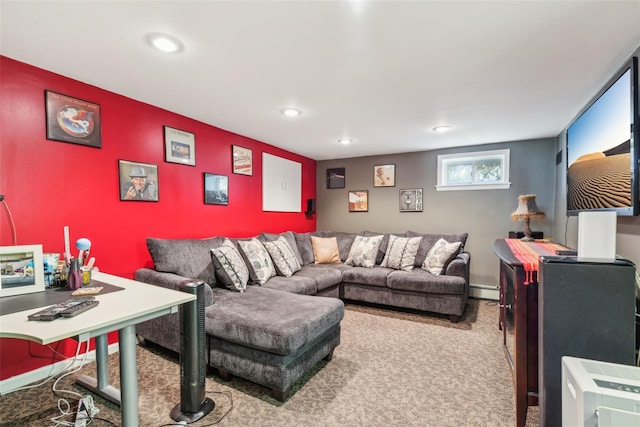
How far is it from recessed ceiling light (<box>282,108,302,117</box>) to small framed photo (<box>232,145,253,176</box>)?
3.43 feet

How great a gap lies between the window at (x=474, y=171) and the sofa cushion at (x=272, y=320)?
2957 mm

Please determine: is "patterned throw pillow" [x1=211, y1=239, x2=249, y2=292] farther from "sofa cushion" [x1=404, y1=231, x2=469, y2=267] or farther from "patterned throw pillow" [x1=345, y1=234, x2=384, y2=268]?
"sofa cushion" [x1=404, y1=231, x2=469, y2=267]

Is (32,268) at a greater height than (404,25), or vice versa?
(404,25)

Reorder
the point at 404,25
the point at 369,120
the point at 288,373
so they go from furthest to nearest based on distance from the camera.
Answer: the point at 369,120 < the point at 288,373 < the point at 404,25

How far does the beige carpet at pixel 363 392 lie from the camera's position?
1.71m

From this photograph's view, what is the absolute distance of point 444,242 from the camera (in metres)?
3.73

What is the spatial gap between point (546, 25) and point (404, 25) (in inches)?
29.6

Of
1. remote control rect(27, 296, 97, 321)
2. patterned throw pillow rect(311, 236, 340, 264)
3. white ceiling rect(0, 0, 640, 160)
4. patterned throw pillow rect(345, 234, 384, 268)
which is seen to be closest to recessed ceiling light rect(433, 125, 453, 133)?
white ceiling rect(0, 0, 640, 160)

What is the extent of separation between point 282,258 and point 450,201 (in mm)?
2654

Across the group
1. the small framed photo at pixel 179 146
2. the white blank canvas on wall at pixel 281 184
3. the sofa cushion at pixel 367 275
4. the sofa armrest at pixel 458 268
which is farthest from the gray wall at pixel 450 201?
the small framed photo at pixel 179 146

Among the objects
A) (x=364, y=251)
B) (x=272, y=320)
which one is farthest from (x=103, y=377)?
(x=364, y=251)

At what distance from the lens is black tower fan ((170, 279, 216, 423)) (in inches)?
67.4

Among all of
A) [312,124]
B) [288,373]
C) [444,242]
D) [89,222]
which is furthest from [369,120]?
[89,222]

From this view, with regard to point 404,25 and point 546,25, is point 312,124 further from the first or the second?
point 546,25
